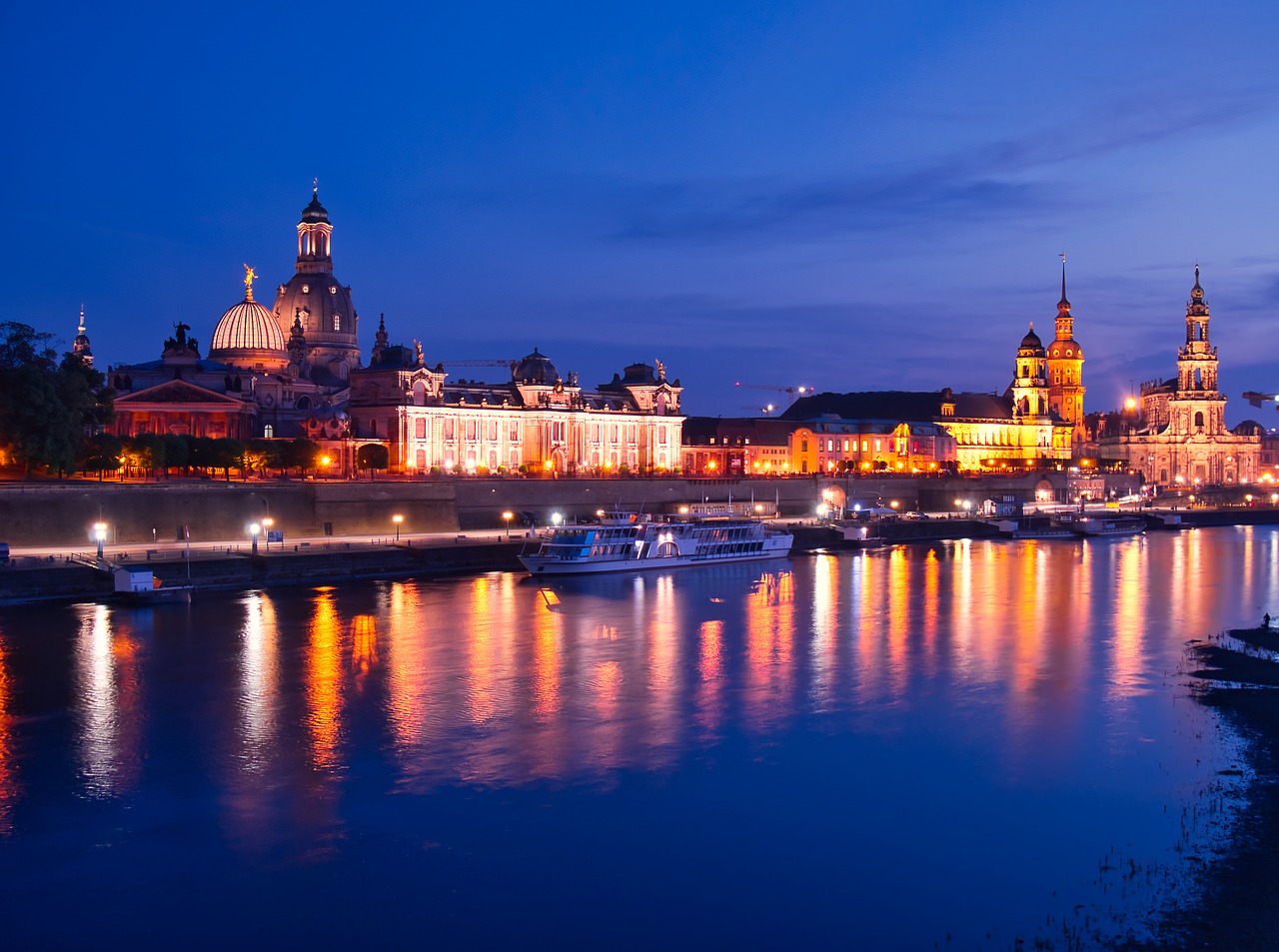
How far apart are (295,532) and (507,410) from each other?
85.2 ft

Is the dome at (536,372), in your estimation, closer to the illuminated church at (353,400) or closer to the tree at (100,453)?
the illuminated church at (353,400)

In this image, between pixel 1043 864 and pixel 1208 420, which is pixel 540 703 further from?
pixel 1208 420

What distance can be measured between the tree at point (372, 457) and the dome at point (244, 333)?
39.5ft

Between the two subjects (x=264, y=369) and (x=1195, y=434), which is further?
(x=1195, y=434)

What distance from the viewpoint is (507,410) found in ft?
260

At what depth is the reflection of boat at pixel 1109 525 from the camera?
7906 centimetres

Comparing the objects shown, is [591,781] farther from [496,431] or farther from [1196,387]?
[1196,387]

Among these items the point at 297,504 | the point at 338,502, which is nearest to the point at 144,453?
the point at 297,504

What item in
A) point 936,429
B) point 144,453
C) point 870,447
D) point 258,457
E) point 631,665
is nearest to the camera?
point 631,665

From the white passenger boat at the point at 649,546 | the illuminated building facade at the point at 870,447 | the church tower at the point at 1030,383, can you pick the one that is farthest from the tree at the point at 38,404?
the church tower at the point at 1030,383

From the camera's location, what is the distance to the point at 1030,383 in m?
126

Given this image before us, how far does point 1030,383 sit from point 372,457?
7710 centimetres

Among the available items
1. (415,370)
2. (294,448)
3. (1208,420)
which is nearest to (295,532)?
(294,448)

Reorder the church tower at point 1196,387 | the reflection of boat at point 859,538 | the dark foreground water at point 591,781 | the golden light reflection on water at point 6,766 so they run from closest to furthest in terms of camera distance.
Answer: the dark foreground water at point 591,781
the golden light reflection on water at point 6,766
the reflection of boat at point 859,538
the church tower at point 1196,387
